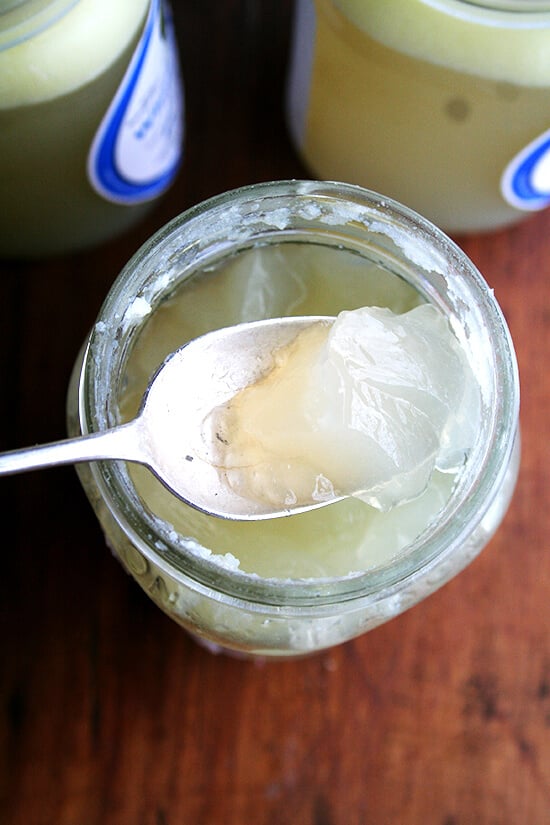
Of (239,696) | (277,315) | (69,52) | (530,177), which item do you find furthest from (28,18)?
(239,696)

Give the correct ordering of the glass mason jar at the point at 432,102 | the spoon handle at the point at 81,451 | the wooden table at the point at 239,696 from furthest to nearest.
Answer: the wooden table at the point at 239,696 < the glass mason jar at the point at 432,102 < the spoon handle at the point at 81,451

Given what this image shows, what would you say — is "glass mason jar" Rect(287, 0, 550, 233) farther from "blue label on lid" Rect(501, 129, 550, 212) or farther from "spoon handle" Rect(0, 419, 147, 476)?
"spoon handle" Rect(0, 419, 147, 476)

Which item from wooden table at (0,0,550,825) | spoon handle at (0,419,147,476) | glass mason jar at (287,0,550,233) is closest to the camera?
spoon handle at (0,419,147,476)

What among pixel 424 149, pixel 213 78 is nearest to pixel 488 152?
pixel 424 149

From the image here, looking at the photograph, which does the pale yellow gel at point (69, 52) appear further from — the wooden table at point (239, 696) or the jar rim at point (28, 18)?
the wooden table at point (239, 696)

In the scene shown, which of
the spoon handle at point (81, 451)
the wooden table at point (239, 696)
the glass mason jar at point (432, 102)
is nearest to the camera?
the spoon handle at point (81, 451)

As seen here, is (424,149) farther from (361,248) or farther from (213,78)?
(213,78)

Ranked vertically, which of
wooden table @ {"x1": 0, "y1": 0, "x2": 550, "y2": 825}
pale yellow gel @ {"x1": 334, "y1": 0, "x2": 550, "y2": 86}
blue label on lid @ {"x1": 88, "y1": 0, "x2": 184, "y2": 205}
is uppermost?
blue label on lid @ {"x1": 88, "y1": 0, "x2": 184, "y2": 205}

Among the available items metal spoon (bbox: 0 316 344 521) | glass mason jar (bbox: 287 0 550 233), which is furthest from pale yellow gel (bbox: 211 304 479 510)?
glass mason jar (bbox: 287 0 550 233)

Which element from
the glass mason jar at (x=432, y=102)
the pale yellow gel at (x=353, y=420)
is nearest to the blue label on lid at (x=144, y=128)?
the glass mason jar at (x=432, y=102)
